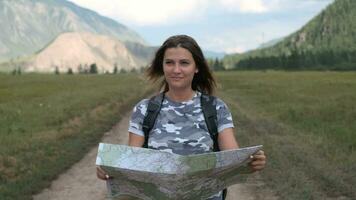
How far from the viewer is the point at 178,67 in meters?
3.78

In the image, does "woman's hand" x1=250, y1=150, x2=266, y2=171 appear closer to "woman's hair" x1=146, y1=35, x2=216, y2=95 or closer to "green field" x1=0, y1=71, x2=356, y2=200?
"woman's hair" x1=146, y1=35, x2=216, y2=95

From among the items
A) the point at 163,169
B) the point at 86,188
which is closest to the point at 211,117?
the point at 163,169

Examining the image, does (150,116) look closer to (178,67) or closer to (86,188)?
(178,67)

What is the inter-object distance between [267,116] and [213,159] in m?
20.3

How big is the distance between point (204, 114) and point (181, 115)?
150mm

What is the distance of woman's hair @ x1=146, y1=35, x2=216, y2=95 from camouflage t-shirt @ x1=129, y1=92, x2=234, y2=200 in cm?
26

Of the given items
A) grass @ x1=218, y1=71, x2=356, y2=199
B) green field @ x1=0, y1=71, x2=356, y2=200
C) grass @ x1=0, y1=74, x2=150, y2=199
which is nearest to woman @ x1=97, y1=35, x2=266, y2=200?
green field @ x1=0, y1=71, x2=356, y2=200

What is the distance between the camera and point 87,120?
20.8 m

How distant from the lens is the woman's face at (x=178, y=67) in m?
3.78

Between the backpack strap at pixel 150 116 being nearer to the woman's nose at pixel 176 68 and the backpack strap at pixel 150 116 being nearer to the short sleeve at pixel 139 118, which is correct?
the short sleeve at pixel 139 118

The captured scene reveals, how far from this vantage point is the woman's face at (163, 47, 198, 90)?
3.78 metres

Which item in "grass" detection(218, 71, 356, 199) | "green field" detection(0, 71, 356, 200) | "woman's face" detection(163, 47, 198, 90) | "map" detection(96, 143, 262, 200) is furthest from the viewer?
"green field" detection(0, 71, 356, 200)

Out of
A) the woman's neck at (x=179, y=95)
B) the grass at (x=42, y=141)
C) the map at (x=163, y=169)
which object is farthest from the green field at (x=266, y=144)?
the map at (x=163, y=169)

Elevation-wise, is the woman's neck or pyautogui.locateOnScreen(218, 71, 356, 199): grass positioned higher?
the woman's neck
